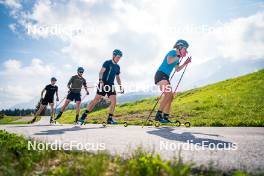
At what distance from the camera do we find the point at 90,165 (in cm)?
396

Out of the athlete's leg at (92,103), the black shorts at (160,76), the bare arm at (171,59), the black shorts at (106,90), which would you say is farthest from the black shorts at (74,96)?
the bare arm at (171,59)

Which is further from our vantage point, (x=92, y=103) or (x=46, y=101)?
(x=46, y=101)

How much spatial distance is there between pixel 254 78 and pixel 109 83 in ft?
97.4

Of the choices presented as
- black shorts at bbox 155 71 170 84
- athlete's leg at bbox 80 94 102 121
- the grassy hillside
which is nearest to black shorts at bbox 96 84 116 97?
athlete's leg at bbox 80 94 102 121

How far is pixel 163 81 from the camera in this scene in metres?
11.0

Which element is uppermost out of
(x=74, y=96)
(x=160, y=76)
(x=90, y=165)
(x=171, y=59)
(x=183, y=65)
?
(x=171, y=59)

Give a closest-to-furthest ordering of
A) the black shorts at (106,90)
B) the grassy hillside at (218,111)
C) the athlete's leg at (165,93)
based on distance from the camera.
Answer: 1. the athlete's leg at (165,93)
2. the black shorts at (106,90)
3. the grassy hillside at (218,111)

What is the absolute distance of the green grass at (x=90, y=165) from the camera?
12.7ft

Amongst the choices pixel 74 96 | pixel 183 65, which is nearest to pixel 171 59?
pixel 183 65

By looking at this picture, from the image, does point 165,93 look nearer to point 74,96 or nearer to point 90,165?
point 74,96

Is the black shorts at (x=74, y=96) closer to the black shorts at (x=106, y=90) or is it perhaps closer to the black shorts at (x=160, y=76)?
the black shorts at (x=106, y=90)

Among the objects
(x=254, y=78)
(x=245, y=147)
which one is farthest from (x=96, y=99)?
(x=254, y=78)

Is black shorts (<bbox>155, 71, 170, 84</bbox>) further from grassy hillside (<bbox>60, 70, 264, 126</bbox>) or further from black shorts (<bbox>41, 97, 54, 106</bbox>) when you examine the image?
black shorts (<bbox>41, 97, 54, 106</bbox>)

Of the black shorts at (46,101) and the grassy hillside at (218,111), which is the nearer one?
the grassy hillside at (218,111)
